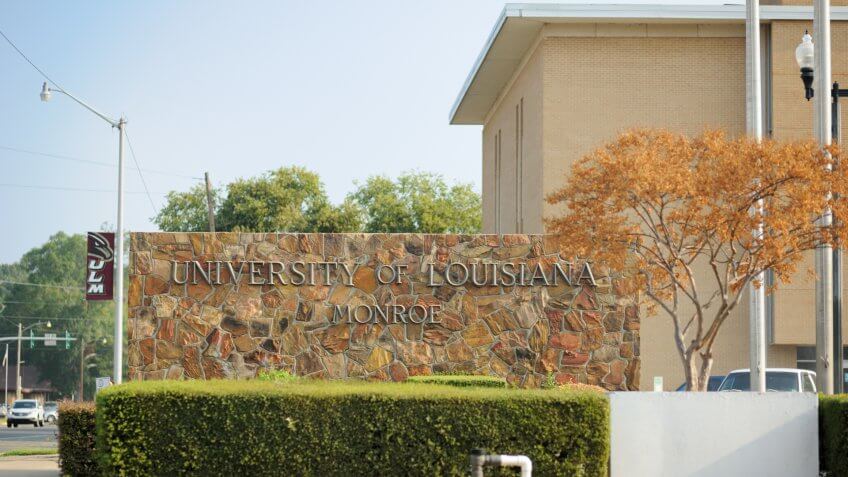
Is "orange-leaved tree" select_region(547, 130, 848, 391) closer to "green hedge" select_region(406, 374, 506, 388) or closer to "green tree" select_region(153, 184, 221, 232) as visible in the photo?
"green hedge" select_region(406, 374, 506, 388)

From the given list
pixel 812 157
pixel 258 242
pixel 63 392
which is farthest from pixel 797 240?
pixel 63 392

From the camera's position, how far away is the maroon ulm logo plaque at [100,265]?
2806 centimetres

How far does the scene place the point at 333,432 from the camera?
43.5 feet

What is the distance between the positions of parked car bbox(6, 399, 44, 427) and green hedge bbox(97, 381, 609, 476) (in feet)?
185

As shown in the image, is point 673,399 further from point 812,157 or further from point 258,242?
point 258,242

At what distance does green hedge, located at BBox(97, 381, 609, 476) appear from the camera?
13.2m

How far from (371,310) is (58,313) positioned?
303 ft

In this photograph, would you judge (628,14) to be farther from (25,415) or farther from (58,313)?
(58,313)

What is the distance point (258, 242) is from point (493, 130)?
2307 centimetres

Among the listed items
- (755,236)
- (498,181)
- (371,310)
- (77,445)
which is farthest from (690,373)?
(498,181)

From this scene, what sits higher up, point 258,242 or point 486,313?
point 258,242

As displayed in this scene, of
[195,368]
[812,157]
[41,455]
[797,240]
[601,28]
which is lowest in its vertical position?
[41,455]

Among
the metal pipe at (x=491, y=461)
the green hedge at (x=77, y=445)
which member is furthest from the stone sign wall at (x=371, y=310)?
the metal pipe at (x=491, y=461)

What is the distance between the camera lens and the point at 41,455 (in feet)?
92.9
